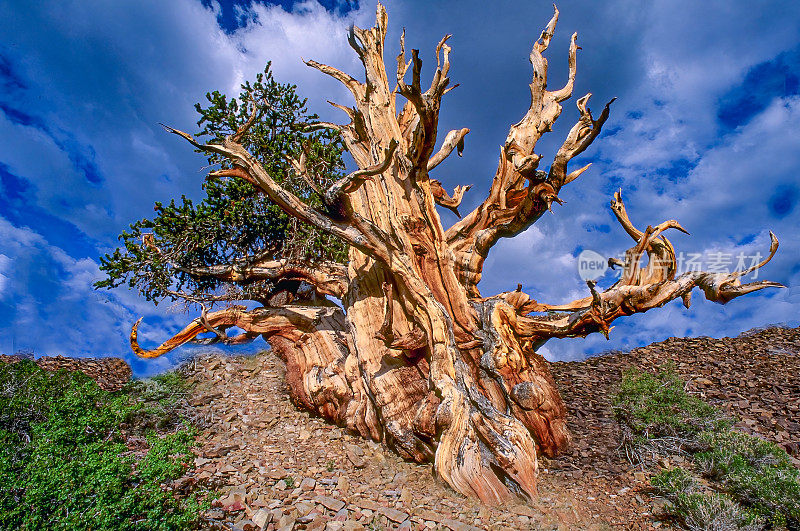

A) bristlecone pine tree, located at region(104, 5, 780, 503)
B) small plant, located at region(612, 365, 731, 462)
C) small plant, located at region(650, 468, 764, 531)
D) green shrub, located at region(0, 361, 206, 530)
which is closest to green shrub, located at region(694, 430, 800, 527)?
small plant, located at region(650, 468, 764, 531)

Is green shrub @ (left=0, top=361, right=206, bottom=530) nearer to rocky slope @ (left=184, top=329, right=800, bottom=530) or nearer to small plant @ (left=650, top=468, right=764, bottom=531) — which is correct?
rocky slope @ (left=184, top=329, right=800, bottom=530)

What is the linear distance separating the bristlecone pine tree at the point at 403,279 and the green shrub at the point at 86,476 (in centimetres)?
275

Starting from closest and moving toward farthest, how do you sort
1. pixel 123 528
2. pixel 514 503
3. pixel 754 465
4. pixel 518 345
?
1. pixel 123 528
2. pixel 514 503
3. pixel 754 465
4. pixel 518 345

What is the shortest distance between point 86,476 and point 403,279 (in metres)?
4.44

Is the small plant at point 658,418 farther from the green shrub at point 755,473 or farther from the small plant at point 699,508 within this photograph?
the small plant at point 699,508

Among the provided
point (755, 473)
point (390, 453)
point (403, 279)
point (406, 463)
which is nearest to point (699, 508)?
point (755, 473)

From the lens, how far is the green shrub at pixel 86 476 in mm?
4156

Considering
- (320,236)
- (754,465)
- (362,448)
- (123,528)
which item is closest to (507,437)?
(362,448)

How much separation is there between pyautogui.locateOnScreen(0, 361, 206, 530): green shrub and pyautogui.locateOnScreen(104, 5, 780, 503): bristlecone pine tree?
2749mm

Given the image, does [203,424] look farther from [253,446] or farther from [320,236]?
[320,236]

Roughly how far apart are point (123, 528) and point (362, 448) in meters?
3.38

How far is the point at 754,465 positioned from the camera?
19.6ft

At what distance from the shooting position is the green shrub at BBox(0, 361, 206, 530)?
4.16m

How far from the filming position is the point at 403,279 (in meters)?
6.96
